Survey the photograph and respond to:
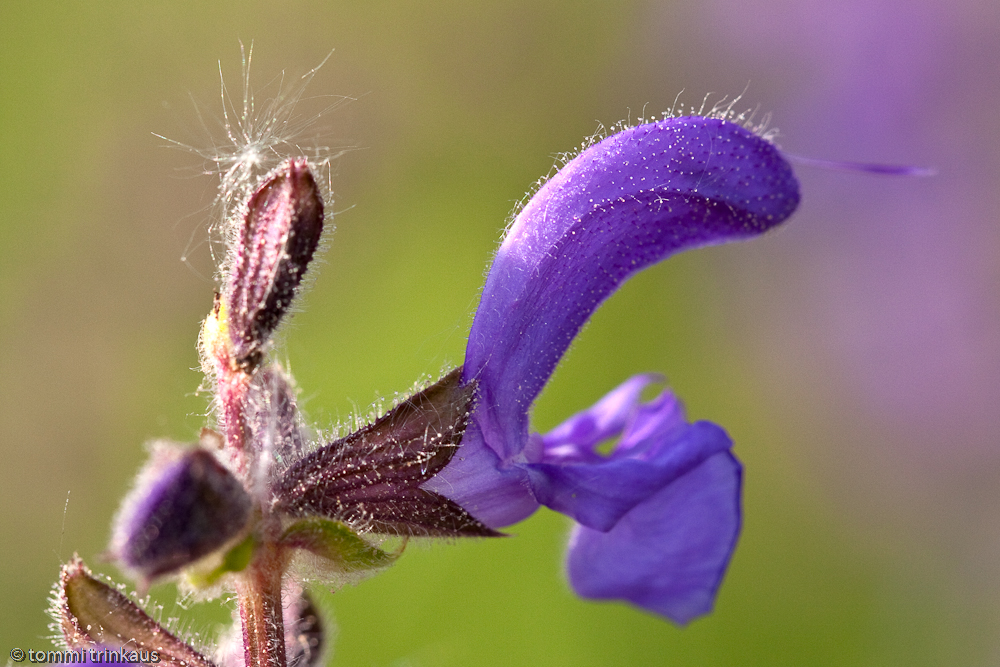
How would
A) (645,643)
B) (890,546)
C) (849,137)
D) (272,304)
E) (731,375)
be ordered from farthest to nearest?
1. (849,137)
2. (731,375)
3. (890,546)
4. (645,643)
5. (272,304)

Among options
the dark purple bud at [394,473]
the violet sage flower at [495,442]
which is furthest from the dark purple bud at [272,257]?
the dark purple bud at [394,473]

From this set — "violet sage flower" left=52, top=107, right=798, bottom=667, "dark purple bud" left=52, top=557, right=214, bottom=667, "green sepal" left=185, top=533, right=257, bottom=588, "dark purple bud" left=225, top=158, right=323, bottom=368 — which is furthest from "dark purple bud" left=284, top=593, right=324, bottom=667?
"dark purple bud" left=225, top=158, right=323, bottom=368

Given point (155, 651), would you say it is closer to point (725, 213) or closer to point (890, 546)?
point (725, 213)

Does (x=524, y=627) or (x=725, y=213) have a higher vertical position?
(x=524, y=627)

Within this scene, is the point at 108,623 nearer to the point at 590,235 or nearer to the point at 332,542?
the point at 332,542

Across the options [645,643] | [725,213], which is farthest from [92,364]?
[725,213]

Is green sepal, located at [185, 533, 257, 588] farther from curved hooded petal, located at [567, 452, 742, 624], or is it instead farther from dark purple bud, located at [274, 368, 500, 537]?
curved hooded petal, located at [567, 452, 742, 624]
